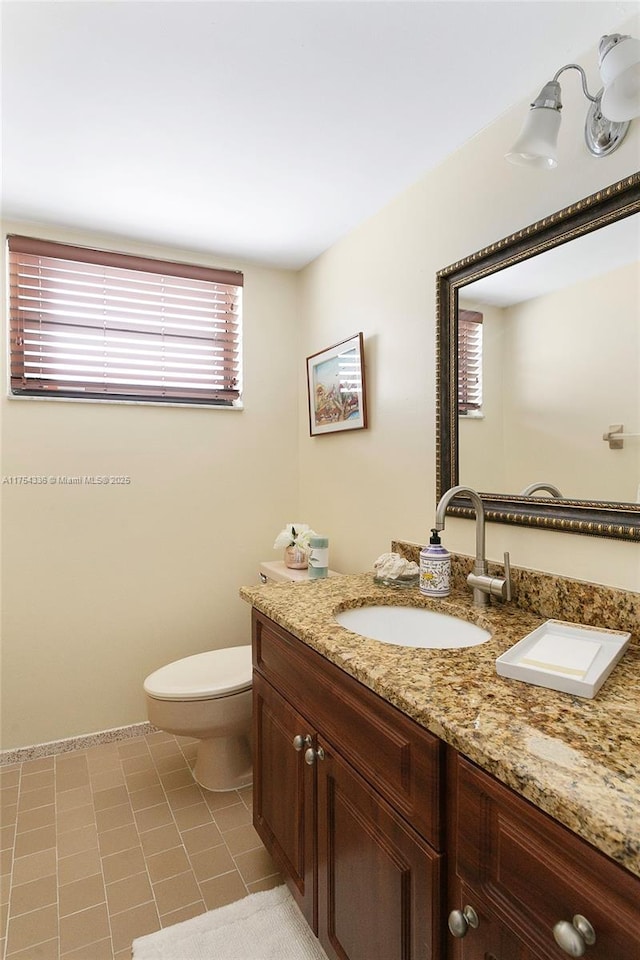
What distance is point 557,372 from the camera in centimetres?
136

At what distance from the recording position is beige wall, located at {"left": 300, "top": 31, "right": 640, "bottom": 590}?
1.29 m

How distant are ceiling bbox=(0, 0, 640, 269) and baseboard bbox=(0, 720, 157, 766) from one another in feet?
7.72

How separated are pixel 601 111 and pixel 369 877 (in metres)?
1.69

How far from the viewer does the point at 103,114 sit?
155 cm

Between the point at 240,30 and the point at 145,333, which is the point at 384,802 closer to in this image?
the point at 240,30

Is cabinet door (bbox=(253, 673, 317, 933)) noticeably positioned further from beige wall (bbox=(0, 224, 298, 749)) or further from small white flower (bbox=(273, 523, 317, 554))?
beige wall (bbox=(0, 224, 298, 749))

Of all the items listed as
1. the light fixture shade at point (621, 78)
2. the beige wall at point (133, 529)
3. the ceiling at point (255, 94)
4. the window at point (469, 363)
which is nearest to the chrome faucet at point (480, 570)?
the window at point (469, 363)

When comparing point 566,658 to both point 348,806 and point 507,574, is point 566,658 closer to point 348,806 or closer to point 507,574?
point 507,574

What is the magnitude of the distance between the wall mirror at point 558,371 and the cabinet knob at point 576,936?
2.61ft

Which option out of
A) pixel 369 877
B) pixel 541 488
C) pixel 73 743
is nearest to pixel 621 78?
pixel 541 488

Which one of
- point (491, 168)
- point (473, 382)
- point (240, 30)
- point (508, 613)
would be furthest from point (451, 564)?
point (240, 30)

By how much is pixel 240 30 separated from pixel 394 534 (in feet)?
5.33

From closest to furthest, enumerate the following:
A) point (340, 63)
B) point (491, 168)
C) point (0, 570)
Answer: point (340, 63), point (491, 168), point (0, 570)

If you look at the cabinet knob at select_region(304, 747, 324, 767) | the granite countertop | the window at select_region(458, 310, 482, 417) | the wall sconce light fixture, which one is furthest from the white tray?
the wall sconce light fixture
